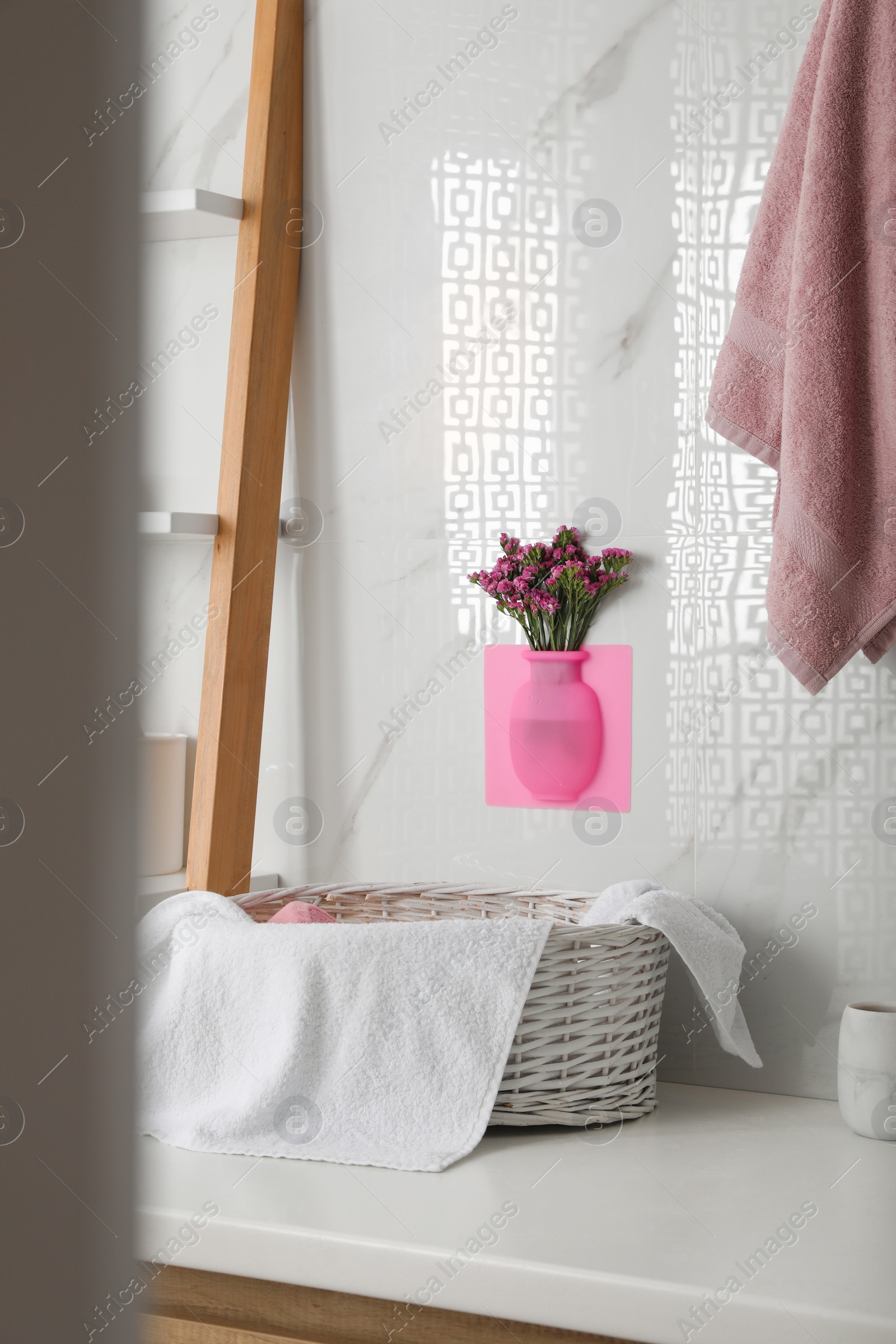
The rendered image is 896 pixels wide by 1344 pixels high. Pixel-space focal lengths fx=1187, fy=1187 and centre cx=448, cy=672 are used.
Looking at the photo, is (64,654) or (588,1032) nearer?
(64,654)

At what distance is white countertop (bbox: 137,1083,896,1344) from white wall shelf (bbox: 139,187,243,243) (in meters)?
0.82

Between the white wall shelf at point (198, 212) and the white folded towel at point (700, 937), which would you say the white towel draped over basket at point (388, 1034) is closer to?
the white folded towel at point (700, 937)

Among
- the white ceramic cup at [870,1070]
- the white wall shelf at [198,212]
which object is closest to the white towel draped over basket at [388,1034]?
the white ceramic cup at [870,1070]

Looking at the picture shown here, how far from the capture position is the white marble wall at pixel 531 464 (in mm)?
1014

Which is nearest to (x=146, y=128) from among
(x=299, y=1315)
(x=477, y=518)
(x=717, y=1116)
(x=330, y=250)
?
(x=299, y=1315)

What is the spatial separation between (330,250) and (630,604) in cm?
49

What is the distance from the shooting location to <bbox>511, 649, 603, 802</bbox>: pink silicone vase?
1.10 m

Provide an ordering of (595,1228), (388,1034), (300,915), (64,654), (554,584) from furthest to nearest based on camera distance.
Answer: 1. (554,584)
2. (300,915)
3. (388,1034)
4. (595,1228)
5. (64,654)

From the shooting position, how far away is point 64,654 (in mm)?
97

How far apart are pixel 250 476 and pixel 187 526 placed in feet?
0.32

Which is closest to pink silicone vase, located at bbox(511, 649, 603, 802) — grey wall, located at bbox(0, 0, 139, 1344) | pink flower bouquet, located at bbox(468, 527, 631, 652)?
pink flower bouquet, located at bbox(468, 527, 631, 652)

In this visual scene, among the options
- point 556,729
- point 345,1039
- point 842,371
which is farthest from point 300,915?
point 842,371

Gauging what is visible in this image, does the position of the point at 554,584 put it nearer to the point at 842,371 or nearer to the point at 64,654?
the point at 842,371

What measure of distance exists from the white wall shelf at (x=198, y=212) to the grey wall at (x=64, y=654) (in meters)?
1.07
